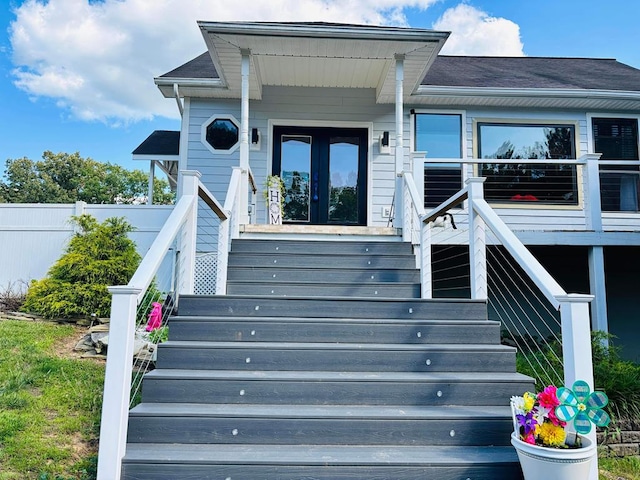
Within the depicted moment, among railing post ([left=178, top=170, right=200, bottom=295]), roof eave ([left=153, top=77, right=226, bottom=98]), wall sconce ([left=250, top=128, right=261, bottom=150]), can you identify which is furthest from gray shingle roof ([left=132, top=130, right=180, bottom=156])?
railing post ([left=178, top=170, right=200, bottom=295])

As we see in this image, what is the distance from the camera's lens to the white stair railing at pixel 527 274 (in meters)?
2.33

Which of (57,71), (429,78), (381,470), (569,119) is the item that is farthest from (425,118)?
(57,71)

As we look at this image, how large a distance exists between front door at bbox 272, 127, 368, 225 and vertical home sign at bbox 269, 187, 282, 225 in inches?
23.4

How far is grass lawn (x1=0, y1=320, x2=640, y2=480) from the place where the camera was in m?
2.63

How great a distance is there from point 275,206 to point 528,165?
4213 mm

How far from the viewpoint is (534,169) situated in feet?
23.7

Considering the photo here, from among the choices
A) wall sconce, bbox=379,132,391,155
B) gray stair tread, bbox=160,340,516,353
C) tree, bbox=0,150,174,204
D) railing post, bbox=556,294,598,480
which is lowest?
gray stair tread, bbox=160,340,516,353

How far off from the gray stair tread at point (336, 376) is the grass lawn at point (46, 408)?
73cm

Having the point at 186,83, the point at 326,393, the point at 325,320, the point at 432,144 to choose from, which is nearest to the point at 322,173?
the point at 432,144

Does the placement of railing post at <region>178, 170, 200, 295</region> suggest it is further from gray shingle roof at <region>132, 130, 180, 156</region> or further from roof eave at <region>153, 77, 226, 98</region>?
gray shingle roof at <region>132, 130, 180, 156</region>

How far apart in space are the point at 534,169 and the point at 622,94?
1.71 m

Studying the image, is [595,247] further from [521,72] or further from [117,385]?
[117,385]

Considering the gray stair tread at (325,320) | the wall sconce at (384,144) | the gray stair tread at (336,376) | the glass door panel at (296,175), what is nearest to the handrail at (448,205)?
the gray stair tread at (325,320)

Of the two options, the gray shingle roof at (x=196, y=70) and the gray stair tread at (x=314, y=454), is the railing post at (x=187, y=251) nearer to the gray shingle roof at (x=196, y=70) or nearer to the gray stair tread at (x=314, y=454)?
the gray stair tread at (x=314, y=454)
